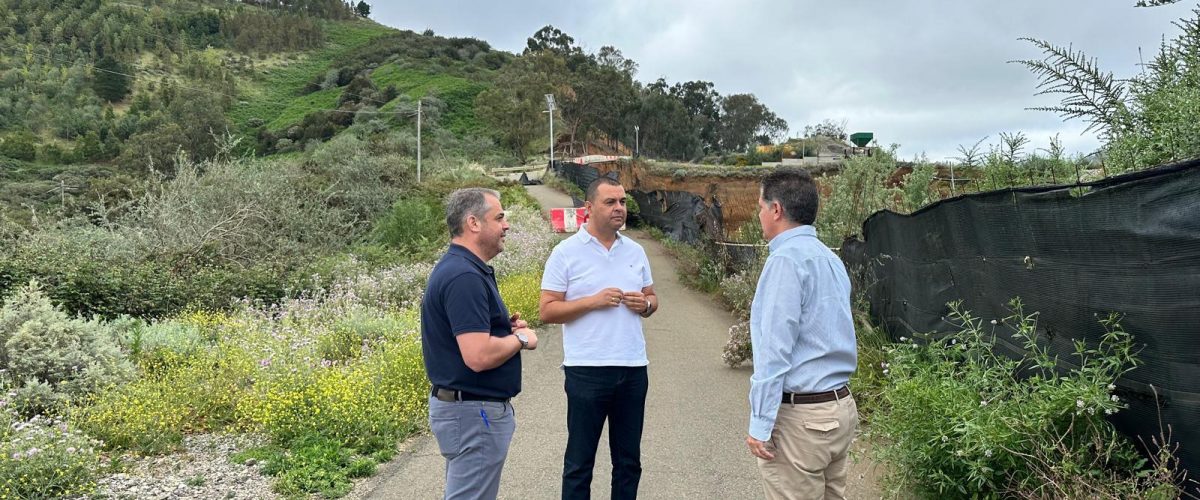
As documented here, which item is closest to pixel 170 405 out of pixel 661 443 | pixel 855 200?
pixel 661 443

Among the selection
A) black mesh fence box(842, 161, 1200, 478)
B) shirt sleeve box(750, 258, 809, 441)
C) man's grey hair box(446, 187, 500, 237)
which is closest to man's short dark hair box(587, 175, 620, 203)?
man's grey hair box(446, 187, 500, 237)

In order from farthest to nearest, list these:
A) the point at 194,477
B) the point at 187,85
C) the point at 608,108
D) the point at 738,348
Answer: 1. the point at 187,85
2. the point at 608,108
3. the point at 738,348
4. the point at 194,477

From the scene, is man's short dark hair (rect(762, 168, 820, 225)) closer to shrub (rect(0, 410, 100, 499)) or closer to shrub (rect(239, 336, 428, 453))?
shrub (rect(239, 336, 428, 453))

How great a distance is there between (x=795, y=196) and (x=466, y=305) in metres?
1.35

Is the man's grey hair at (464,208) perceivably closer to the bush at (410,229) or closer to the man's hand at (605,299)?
the man's hand at (605,299)

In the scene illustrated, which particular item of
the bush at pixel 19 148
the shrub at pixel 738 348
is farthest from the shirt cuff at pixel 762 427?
the bush at pixel 19 148

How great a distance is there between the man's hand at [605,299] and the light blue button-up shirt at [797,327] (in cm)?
97

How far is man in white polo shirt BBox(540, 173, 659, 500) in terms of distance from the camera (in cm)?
363

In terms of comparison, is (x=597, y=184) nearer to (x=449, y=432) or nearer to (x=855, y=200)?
(x=449, y=432)

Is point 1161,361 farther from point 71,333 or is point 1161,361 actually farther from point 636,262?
point 71,333

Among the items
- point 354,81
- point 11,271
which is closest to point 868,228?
point 11,271

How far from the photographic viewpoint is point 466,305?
2898 millimetres

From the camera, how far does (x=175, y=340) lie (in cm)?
801

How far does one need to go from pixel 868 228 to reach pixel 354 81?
98477 millimetres
